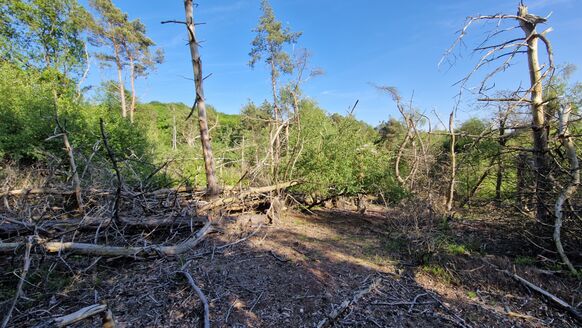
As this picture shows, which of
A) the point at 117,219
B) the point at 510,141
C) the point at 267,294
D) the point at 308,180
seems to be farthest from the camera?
the point at 308,180

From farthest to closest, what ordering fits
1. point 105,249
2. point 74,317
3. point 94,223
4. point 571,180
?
point 94,223 < point 571,180 < point 105,249 < point 74,317

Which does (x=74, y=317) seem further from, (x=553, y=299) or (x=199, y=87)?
(x=553, y=299)

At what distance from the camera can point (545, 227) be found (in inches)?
160

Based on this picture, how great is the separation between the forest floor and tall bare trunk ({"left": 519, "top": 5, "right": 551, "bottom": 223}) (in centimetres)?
78

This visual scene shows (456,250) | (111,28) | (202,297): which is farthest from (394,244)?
(111,28)

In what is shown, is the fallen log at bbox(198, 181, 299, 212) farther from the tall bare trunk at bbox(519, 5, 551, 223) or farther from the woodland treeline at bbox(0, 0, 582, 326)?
the tall bare trunk at bbox(519, 5, 551, 223)

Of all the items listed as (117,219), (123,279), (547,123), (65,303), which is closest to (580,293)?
(547,123)

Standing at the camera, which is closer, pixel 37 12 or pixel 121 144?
pixel 121 144

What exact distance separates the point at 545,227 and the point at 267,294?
4348mm

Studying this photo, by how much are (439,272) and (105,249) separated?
427cm

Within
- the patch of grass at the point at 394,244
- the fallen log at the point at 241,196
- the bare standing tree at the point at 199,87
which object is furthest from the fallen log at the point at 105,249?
the patch of grass at the point at 394,244

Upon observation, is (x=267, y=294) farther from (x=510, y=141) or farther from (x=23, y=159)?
(x=23, y=159)

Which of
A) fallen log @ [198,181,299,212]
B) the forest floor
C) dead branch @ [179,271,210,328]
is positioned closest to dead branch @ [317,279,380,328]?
the forest floor

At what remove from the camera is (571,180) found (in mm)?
3607
